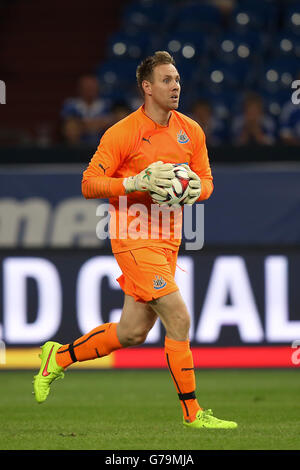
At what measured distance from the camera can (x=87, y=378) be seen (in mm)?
9367

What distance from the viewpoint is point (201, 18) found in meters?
15.1

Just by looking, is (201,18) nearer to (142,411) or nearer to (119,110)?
(119,110)

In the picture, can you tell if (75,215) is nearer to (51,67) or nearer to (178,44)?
(178,44)

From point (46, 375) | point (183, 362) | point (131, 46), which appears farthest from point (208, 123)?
point (183, 362)

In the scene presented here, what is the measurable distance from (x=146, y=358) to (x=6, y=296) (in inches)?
57.8

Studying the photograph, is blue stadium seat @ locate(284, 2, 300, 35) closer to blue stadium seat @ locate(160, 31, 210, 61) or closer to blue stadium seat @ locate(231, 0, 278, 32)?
blue stadium seat @ locate(231, 0, 278, 32)

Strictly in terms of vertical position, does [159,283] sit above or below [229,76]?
below

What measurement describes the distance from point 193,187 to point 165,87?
644mm

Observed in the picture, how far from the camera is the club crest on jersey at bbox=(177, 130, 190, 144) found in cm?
619

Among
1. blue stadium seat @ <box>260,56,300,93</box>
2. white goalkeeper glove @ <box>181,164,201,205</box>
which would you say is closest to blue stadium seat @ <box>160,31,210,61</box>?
blue stadium seat @ <box>260,56,300,93</box>

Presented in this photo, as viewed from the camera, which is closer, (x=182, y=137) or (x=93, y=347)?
(x=182, y=137)

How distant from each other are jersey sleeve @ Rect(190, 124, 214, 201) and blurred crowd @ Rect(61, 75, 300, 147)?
4.25m

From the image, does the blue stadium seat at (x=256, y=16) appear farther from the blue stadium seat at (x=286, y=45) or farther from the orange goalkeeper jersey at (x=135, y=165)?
the orange goalkeeper jersey at (x=135, y=165)

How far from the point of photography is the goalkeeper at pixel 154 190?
5945 mm
